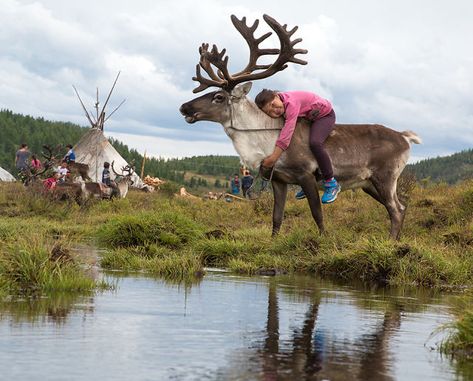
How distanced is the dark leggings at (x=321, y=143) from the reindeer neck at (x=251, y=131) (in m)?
0.56

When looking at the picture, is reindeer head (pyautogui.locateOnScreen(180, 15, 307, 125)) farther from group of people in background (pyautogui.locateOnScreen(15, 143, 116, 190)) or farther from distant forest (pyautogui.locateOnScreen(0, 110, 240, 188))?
distant forest (pyautogui.locateOnScreen(0, 110, 240, 188))

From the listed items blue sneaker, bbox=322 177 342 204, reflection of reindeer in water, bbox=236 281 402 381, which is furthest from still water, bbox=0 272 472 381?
blue sneaker, bbox=322 177 342 204

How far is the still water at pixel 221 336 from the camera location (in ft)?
17.9

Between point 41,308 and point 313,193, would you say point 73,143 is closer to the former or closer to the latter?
point 313,193

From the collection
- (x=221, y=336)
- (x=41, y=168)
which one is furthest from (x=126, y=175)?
(x=221, y=336)

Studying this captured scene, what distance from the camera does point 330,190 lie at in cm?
1450

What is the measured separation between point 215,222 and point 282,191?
5.75 meters

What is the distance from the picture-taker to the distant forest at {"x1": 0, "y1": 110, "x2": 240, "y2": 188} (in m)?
97.2

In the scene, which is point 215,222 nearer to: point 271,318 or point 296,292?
point 296,292

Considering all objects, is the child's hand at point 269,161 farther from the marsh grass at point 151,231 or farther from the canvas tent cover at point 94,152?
the canvas tent cover at point 94,152

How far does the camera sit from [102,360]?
5.55 metres

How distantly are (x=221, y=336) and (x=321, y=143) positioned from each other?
8.04 meters

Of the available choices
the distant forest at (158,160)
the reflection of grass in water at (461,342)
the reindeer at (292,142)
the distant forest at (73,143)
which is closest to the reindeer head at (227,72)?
the reindeer at (292,142)

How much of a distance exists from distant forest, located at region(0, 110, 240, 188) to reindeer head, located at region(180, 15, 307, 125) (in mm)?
74309
